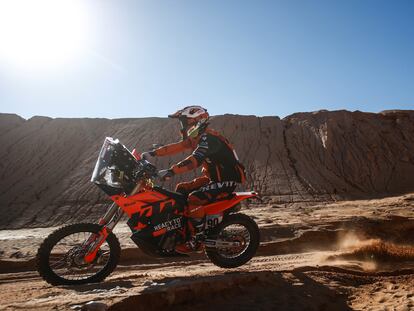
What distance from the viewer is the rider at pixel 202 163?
16.0 feet

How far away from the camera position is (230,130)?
2903 centimetres

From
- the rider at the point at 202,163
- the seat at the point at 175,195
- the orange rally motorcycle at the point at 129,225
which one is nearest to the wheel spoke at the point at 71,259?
the orange rally motorcycle at the point at 129,225

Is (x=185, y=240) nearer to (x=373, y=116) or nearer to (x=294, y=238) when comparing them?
(x=294, y=238)

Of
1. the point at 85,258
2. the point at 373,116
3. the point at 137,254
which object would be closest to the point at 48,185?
the point at 137,254

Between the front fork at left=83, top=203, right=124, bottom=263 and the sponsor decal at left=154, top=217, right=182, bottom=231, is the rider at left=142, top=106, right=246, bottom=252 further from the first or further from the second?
the front fork at left=83, top=203, right=124, bottom=263

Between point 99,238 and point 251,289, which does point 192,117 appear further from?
point 251,289

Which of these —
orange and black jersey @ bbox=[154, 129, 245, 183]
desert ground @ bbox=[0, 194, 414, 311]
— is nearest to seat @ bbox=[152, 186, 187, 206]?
orange and black jersey @ bbox=[154, 129, 245, 183]

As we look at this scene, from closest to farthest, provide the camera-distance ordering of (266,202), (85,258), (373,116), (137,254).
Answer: (85,258) → (137,254) → (266,202) → (373,116)

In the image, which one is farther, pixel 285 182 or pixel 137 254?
pixel 285 182

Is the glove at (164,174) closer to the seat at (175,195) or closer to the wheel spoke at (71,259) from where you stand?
the seat at (175,195)

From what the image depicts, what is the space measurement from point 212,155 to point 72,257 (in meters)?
2.12

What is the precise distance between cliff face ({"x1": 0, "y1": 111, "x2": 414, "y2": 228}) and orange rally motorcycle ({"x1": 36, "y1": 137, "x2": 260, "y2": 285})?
14065 millimetres

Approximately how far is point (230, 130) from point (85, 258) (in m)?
25.1

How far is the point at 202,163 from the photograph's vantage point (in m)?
5.07
